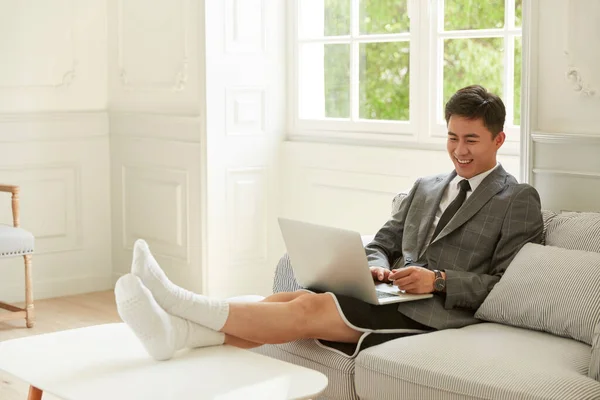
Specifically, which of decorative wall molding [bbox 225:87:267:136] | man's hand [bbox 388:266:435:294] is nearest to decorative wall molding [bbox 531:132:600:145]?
man's hand [bbox 388:266:435:294]

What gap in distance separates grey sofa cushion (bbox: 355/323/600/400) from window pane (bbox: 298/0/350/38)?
8.19ft

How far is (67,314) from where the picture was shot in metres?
5.08

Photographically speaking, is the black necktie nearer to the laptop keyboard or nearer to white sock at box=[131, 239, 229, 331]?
the laptop keyboard

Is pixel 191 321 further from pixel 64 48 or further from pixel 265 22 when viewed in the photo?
pixel 64 48

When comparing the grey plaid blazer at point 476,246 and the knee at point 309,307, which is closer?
the knee at point 309,307

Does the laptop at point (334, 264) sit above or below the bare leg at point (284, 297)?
above

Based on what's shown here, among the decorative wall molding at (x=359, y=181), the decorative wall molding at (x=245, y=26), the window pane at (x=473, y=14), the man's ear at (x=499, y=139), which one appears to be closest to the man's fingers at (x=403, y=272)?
the man's ear at (x=499, y=139)

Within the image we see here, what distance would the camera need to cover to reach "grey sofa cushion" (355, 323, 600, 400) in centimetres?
248

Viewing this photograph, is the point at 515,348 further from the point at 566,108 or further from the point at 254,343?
the point at 566,108

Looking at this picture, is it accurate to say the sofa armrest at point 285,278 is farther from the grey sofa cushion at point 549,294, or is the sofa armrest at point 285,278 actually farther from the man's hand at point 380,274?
the grey sofa cushion at point 549,294

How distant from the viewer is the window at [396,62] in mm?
4418

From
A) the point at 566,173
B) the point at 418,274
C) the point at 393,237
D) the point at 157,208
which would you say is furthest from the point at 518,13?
the point at 157,208

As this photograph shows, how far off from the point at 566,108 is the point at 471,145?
1.90 ft

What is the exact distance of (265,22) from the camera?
523cm
